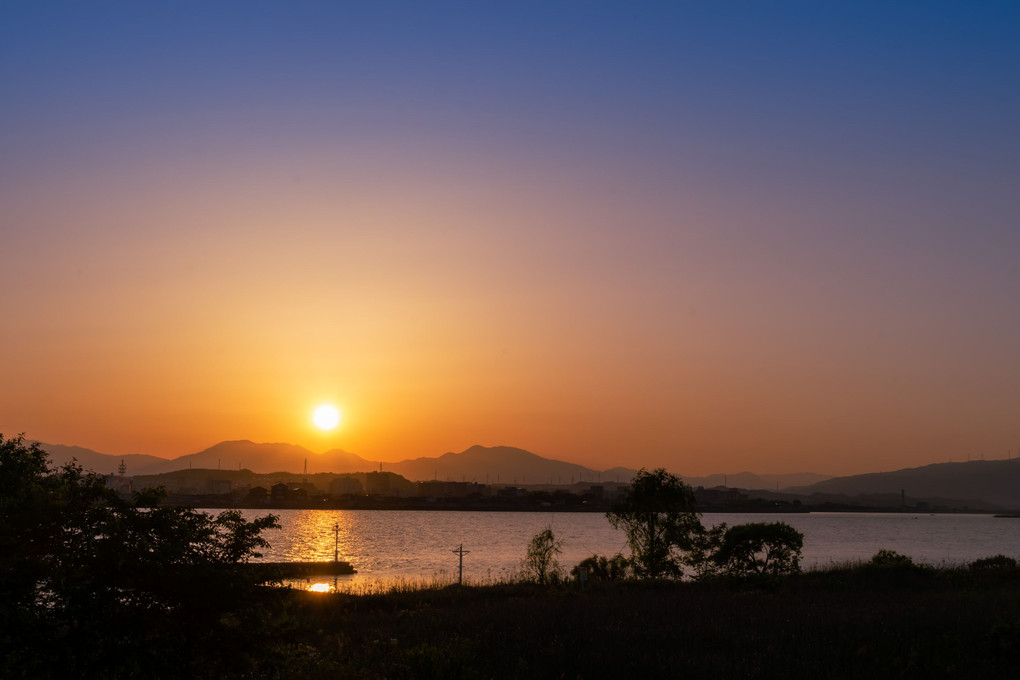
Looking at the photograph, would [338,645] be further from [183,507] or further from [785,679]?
[785,679]

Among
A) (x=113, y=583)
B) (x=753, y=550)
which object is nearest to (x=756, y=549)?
(x=753, y=550)

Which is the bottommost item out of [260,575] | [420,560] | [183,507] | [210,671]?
[420,560]

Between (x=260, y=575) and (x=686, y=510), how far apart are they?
35209mm

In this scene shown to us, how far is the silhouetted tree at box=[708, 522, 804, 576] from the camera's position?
38.8 metres

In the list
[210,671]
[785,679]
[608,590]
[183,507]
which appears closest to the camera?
[210,671]

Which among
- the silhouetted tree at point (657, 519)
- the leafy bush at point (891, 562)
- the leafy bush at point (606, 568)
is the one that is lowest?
the leafy bush at point (606, 568)

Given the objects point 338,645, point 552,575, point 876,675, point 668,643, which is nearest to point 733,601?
point 668,643

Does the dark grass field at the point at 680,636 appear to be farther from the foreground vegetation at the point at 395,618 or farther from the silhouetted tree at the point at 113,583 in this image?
the silhouetted tree at the point at 113,583

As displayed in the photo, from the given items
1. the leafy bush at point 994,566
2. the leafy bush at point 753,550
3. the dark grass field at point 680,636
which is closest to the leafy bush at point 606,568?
the leafy bush at point 753,550

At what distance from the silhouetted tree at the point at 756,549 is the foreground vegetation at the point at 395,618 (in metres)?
4.58

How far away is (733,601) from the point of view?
26094mm

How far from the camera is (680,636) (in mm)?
19188

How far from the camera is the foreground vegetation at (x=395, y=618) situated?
34.4ft

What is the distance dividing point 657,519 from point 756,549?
5.97 meters
